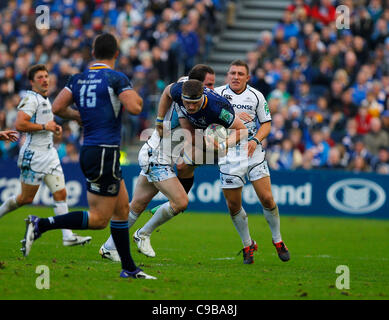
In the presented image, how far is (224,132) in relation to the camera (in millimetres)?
11539

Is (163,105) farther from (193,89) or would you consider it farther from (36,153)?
(36,153)

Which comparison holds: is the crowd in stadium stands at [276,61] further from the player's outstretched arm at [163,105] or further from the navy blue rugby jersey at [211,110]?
the navy blue rugby jersey at [211,110]

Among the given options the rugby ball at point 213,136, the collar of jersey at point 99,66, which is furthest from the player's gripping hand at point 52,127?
the collar of jersey at point 99,66

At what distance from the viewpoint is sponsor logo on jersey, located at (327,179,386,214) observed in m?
19.1

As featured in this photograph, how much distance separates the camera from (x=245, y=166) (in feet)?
36.3

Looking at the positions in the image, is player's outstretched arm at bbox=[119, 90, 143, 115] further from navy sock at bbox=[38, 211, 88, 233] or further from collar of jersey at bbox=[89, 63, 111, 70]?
navy sock at bbox=[38, 211, 88, 233]

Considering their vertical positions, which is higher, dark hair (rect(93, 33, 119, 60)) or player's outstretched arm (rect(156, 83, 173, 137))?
dark hair (rect(93, 33, 119, 60))

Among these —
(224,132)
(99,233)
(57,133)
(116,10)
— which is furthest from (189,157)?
(116,10)

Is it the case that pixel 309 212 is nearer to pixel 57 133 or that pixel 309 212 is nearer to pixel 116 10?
pixel 57 133

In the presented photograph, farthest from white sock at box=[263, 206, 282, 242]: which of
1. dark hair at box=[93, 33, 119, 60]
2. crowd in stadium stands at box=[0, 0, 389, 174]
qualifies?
crowd in stadium stands at box=[0, 0, 389, 174]

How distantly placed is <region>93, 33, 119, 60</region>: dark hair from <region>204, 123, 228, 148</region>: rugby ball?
2.47m

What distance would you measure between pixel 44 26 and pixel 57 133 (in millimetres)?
16918

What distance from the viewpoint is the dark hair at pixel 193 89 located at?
927 centimetres

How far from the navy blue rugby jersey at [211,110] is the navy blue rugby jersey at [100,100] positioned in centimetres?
163
